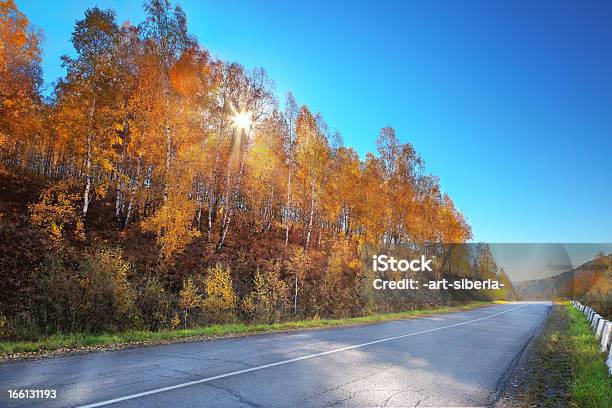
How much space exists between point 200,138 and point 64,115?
639 centimetres

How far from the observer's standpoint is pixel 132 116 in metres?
19.8

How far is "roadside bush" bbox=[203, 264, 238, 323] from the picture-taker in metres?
15.2

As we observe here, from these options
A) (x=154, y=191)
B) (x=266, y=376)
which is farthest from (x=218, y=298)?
(x=266, y=376)

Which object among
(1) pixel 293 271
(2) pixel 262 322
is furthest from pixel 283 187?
(2) pixel 262 322

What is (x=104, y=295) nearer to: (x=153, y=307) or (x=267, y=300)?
(x=153, y=307)

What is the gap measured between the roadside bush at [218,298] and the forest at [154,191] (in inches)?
2.1

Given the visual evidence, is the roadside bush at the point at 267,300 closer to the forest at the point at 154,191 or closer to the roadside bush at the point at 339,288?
the forest at the point at 154,191

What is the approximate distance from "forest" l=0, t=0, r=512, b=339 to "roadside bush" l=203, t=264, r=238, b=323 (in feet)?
0.18

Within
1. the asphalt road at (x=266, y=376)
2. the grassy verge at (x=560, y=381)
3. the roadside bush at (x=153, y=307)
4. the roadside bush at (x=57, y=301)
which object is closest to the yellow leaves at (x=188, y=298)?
the roadside bush at (x=153, y=307)

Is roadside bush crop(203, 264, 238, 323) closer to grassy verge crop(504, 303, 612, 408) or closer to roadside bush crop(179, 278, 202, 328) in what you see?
roadside bush crop(179, 278, 202, 328)

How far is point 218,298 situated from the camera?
15711 millimetres

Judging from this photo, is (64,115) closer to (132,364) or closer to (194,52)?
(194,52)

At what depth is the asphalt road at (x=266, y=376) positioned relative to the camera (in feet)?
16.8

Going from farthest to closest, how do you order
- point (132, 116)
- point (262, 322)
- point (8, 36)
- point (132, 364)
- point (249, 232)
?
point (249, 232)
point (132, 116)
point (8, 36)
point (262, 322)
point (132, 364)
